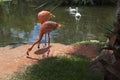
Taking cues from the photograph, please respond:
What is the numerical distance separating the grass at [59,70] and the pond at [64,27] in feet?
11.5

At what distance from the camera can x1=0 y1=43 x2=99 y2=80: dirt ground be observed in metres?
7.01

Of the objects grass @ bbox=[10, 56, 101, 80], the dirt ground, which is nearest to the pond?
the dirt ground

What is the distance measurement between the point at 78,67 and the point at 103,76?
2.30 ft

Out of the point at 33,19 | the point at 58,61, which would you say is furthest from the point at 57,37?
the point at 58,61

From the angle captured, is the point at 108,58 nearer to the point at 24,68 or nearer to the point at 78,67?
the point at 78,67

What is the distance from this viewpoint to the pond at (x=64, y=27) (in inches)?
491

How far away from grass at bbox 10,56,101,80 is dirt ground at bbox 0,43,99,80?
352 mm

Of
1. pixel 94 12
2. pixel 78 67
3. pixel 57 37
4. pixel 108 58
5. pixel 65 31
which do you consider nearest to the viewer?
pixel 108 58

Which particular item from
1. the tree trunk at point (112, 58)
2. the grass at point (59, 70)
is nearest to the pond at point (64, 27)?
the grass at point (59, 70)

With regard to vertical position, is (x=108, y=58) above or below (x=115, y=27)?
below

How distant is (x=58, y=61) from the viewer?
693 cm

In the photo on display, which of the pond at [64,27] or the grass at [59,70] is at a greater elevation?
the grass at [59,70]

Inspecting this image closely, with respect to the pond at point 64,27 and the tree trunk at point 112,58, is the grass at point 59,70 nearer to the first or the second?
the tree trunk at point 112,58

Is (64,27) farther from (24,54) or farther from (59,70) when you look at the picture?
(59,70)
